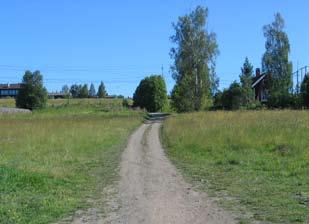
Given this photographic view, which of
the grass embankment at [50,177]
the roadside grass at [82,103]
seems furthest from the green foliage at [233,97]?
the grass embankment at [50,177]

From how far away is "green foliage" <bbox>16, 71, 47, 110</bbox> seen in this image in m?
120

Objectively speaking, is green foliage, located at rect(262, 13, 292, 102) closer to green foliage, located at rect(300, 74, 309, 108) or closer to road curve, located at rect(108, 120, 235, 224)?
green foliage, located at rect(300, 74, 309, 108)

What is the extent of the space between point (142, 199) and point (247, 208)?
94.0 inches

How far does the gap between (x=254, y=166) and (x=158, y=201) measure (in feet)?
21.7

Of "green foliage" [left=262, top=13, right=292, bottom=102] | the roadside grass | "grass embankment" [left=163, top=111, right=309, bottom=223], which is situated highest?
"green foliage" [left=262, top=13, right=292, bottom=102]

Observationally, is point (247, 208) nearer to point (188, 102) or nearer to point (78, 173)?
A: point (78, 173)

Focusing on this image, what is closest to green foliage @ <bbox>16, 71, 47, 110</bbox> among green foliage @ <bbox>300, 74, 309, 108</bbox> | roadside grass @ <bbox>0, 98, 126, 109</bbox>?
roadside grass @ <bbox>0, 98, 126, 109</bbox>

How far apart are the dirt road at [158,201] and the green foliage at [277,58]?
7279 cm

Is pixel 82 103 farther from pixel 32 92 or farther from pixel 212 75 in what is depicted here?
pixel 212 75

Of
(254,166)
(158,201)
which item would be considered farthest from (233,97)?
(158,201)

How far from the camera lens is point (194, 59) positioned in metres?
75.0

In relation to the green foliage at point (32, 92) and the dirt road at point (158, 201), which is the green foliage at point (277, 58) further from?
the dirt road at point (158, 201)

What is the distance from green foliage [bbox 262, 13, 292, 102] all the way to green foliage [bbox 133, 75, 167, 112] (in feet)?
137

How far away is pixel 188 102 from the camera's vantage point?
7675 cm
